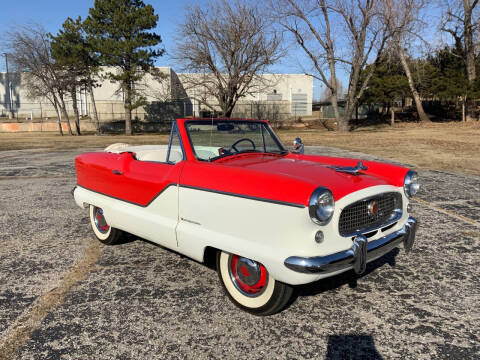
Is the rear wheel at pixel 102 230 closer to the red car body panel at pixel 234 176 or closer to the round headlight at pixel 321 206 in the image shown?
the red car body panel at pixel 234 176

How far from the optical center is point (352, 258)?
7.97 feet

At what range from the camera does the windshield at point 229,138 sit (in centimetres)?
331

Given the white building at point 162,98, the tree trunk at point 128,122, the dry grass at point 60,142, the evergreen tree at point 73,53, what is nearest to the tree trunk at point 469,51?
the white building at point 162,98

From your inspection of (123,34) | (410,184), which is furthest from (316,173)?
(123,34)

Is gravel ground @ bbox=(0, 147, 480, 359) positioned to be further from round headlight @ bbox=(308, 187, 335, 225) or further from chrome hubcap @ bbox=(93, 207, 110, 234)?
round headlight @ bbox=(308, 187, 335, 225)

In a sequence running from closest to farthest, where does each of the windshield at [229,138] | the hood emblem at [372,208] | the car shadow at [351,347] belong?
the car shadow at [351,347] → the hood emblem at [372,208] → the windshield at [229,138]

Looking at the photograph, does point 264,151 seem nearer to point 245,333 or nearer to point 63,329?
point 245,333

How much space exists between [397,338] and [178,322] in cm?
150

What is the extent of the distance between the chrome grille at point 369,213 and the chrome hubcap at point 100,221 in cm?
274

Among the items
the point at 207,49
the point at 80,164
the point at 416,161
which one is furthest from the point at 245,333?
the point at 207,49

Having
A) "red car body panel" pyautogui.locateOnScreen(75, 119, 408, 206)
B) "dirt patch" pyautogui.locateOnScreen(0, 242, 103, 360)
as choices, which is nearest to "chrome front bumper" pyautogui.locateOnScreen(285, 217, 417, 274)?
"red car body panel" pyautogui.locateOnScreen(75, 119, 408, 206)

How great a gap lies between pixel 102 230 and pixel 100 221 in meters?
0.11

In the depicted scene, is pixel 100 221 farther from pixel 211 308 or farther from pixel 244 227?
pixel 244 227

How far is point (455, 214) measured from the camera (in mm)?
5215
